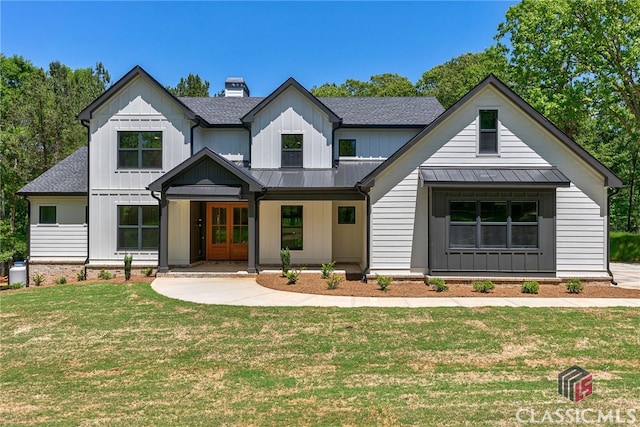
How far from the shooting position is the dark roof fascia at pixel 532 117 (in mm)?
11992

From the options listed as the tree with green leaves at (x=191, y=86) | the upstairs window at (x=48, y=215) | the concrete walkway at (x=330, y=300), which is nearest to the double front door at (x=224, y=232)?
the concrete walkway at (x=330, y=300)

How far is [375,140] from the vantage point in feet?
55.1

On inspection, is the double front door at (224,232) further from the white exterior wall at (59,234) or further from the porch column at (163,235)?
the white exterior wall at (59,234)

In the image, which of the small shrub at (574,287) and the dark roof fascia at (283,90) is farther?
the dark roof fascia at (283,90)

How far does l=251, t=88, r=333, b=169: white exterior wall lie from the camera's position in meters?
15.8

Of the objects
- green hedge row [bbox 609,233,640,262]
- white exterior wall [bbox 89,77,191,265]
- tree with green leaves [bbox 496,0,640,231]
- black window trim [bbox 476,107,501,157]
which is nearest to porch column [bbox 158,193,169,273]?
white exterior wall [bbox 89,77,191,265]

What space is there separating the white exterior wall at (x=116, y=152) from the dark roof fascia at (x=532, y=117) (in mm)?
8392

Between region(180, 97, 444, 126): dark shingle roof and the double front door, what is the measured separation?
12.9 feet

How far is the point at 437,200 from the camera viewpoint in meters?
12.0

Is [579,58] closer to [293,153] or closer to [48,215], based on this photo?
[293,153]

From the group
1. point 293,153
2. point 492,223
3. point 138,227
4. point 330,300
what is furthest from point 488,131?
point 138,227

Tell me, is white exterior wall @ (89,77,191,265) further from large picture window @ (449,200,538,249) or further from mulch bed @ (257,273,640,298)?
large picture window @ (449,200,538,249)

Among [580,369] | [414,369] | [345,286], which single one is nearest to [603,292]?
[580,369]

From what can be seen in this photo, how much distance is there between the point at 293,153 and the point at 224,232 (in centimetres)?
473
